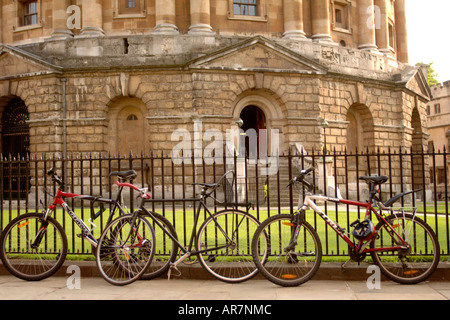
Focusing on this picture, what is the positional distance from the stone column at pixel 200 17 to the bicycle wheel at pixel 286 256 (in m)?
19.4

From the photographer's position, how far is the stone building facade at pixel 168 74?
24.0 metres

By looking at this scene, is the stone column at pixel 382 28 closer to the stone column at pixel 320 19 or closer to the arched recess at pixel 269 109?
the stone column at pixel 320 19

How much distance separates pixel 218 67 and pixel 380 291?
728 inches

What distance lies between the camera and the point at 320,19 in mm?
27703

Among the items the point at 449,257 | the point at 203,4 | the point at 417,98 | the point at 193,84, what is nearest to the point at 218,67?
the point at 193,84

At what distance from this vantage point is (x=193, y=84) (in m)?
23.8

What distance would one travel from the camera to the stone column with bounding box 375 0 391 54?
104 feet

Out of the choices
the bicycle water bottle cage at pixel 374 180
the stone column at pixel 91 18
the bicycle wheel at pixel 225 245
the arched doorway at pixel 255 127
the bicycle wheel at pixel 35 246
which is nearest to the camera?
the bicycle water bottle cage at pixel 374 180

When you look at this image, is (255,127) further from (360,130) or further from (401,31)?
(401,31)

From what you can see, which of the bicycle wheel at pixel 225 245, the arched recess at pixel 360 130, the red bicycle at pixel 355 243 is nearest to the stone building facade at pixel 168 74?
the arched recess at pixel 360 130

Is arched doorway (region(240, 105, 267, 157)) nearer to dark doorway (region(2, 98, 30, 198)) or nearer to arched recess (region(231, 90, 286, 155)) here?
A: arched recess (region(231, 90, 286, 155))

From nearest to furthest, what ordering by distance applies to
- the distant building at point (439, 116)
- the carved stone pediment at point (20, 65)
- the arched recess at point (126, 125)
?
the carved stone pediment at point (20, 65) → the arched recess at point (126, 125) → the distant building at point (439, 116)

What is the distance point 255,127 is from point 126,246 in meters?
19.8

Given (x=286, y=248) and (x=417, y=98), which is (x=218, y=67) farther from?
(x=286, y=248)
